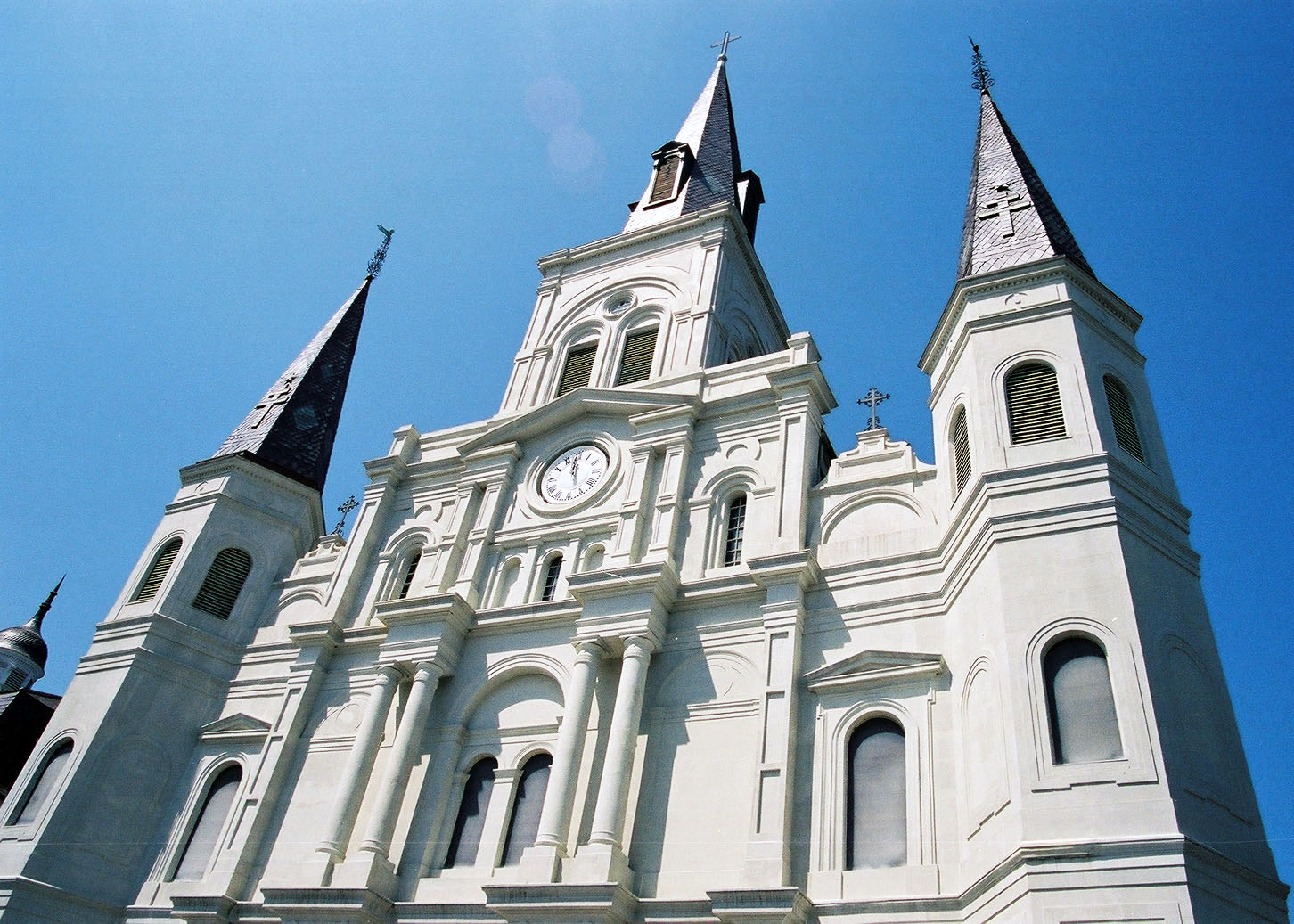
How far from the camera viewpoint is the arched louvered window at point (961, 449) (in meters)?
18.0

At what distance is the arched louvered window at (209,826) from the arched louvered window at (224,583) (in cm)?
437

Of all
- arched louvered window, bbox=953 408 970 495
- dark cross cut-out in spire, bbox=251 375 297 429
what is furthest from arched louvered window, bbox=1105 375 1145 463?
dark cross cut-out in spire, bbox=251 375 297 429

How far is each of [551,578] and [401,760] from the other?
196 inches

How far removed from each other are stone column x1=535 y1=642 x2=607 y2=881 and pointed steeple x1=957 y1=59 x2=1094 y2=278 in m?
10.6

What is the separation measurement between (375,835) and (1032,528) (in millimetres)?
12365

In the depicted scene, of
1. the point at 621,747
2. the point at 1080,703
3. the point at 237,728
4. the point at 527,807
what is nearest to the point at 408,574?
the point at 237,728

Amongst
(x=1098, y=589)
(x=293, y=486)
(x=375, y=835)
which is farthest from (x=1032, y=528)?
(x=293, y=486)

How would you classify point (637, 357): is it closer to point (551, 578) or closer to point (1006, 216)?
point (551, 578)

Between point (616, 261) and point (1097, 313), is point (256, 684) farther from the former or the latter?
point (1097, 313)

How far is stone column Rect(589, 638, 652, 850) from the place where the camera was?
1667 cm

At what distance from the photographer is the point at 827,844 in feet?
50.9

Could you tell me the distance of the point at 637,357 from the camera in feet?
88.1

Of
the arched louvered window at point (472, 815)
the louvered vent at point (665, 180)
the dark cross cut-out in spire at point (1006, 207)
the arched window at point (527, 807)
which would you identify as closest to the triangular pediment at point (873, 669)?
the arched window at point (527, 807)

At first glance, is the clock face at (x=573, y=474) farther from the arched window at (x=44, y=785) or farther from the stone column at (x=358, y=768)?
the arched window at (x=44, y=785)
